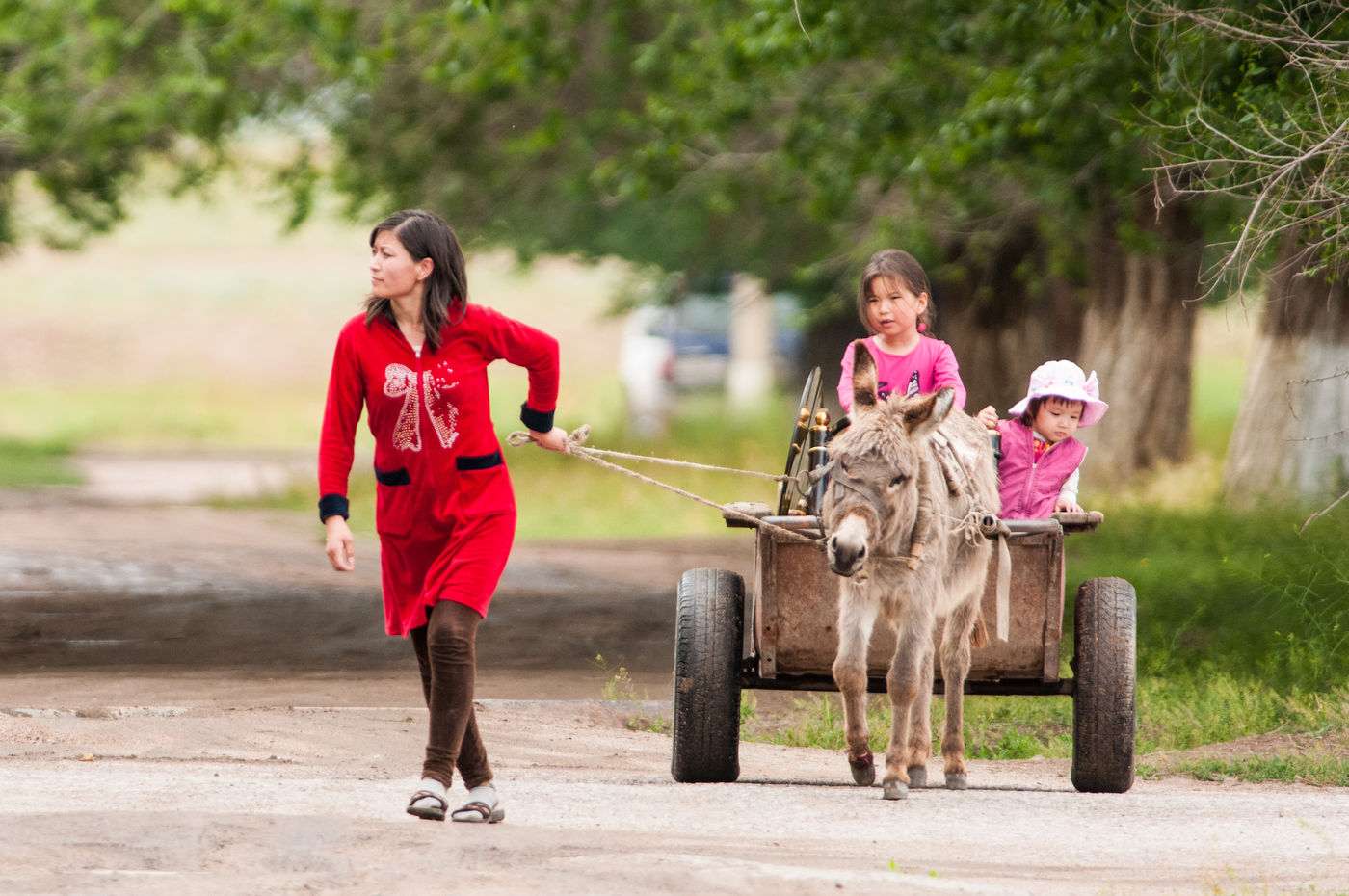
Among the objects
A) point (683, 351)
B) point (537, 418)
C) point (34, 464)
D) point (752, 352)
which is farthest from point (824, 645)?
point (752, 352)

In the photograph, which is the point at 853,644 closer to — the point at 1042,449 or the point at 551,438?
the point at 551,438

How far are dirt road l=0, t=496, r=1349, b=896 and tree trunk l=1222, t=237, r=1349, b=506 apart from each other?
545cm

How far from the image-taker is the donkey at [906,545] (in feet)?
20.2

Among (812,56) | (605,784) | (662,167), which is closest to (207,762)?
(605,784)

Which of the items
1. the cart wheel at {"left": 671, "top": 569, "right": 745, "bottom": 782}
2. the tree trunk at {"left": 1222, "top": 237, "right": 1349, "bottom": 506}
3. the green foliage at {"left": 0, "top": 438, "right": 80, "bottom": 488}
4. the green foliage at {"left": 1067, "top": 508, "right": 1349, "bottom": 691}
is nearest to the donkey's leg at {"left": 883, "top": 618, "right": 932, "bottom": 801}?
the cart wheel at {"left": 671, "top": 569, "right": 745, "bottom": 782}

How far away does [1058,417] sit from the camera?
7230mm

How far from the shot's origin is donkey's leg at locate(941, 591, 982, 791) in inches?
276

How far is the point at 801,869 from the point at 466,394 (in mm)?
1786

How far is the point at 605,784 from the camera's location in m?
7.03

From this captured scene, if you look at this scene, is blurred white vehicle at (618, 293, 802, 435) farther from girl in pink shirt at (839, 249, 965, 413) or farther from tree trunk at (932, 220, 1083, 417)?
girl in pink shirt at (839, 249, 965, 413)

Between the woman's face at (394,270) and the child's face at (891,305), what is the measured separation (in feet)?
6.49

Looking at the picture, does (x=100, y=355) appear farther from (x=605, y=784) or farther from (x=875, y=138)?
(x=605, y=784)

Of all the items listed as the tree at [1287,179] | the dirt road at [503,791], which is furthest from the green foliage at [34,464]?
the tree at [1287,179]

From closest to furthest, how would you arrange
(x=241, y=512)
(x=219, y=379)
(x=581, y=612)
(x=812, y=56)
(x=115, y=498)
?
1. (x=581, y=612)
2. (x=812, y=56)
3. (x=241, y=512)
4. (x=115, y=498)
5. (x=219, y=379)
